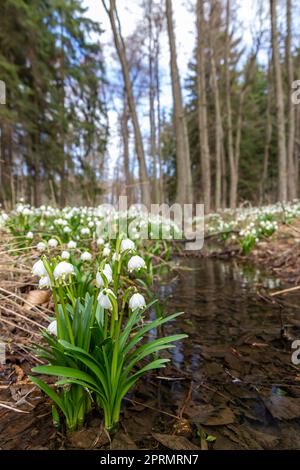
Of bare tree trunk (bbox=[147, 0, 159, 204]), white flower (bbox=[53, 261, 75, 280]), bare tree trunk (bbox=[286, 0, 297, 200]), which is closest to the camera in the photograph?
white flower (bbox=[53, 261, 75, 280])

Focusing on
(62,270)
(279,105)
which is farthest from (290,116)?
(62,270)

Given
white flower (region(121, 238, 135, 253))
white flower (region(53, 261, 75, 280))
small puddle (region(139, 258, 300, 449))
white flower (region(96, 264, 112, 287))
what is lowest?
small puddle (region(139, 258, 300, 449))

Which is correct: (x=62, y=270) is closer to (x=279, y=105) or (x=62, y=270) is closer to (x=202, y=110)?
(x=279, y=105)

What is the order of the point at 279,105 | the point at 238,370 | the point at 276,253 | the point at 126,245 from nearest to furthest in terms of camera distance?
the point at 126,245 → the point at 238,370 → the point at 276,253 → the point at 279,105

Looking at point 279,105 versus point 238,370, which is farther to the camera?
point 279,105

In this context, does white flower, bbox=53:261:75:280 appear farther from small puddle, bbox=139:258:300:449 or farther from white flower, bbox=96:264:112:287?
small puddle, bbox=139:258:300:449

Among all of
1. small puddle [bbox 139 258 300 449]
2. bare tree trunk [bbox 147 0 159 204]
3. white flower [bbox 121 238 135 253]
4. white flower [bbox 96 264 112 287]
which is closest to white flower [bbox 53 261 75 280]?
white flower [bbox 96 264 112 287]

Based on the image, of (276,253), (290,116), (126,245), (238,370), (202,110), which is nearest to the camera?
(126,245)

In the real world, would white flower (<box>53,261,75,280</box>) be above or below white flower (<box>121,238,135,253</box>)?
below

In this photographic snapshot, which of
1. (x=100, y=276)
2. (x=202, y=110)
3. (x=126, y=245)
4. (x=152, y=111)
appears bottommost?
(x=100, y=276)

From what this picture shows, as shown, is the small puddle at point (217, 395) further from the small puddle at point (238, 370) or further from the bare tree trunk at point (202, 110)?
the bare tree trunk at point (202, 110)

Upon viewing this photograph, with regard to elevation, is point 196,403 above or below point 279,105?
below

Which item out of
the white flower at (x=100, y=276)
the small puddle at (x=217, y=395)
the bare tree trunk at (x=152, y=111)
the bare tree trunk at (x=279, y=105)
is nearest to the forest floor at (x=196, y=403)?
the small puddle at (x=217, y=395)

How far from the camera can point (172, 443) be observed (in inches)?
44.2
